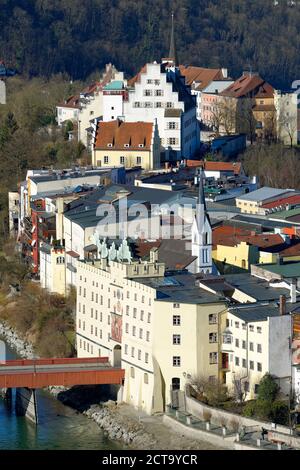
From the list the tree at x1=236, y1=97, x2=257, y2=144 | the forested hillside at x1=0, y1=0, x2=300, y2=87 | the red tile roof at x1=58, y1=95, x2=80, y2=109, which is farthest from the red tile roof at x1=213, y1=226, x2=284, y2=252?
the forested hillside at x1=0, y1=0, x2=300, y2=87

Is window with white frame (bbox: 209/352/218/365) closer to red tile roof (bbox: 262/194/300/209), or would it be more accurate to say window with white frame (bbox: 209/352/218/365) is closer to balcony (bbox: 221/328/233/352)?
balcony (bbox: 221/328/233/352)

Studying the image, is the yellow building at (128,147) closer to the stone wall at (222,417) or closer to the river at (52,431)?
the river at (52,431)

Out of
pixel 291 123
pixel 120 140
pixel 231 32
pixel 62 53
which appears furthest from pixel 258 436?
pixel 231 32

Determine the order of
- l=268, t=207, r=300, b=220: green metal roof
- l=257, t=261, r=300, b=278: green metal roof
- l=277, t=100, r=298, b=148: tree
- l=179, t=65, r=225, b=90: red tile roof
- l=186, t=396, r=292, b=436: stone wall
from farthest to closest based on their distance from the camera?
l=179, t=65, r=225, b=90: red tile roof, l=277, t=100, r=298, b=148: tree, l=268, t=207, r=300, b=220: green metal roof, l=257, t=261, r=300, b=278: green metal roof, l=186, t=396, r=292, b=436: stone wall

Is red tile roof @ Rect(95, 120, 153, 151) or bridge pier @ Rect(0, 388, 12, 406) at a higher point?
red tile roof @ Rect(95, 120, 153, 151)

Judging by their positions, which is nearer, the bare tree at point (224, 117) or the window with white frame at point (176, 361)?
the window with white frame at point (176, 361)

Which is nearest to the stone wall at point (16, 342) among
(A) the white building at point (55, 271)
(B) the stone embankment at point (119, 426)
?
(A) the white building at point (55, 271)

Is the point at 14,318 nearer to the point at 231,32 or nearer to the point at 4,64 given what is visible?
the point at 4,64
